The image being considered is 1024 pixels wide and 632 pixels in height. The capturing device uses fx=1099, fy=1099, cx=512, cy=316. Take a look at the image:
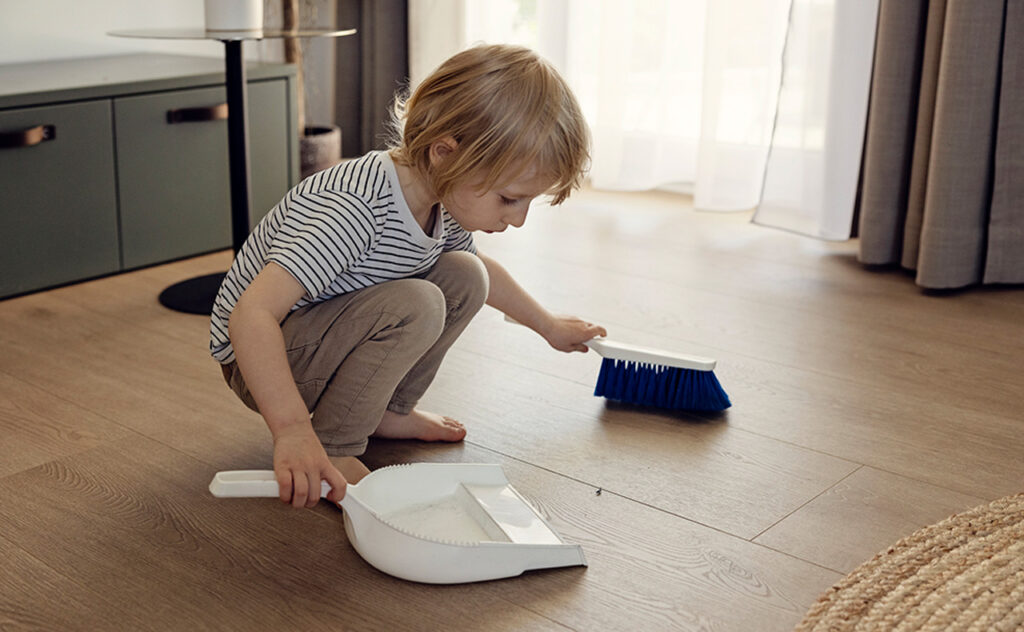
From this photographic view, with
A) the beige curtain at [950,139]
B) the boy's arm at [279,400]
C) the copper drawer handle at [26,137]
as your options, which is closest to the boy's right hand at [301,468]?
the boy's arm at [279,400]

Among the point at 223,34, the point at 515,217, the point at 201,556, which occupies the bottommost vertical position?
the point at 201,556

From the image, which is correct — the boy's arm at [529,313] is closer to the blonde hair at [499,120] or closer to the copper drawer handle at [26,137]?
the blonde hair at [499,120]

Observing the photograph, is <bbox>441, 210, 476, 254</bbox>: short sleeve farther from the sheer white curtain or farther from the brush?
the sheer white curtain

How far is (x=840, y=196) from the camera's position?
2.04 m

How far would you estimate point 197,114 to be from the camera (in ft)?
6.30

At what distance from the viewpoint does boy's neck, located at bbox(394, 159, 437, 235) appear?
109 centimetres

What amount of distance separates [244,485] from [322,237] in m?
0.25

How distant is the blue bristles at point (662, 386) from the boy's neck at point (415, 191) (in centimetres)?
34

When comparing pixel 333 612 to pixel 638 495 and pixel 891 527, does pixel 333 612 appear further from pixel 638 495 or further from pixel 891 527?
pixel 891 527

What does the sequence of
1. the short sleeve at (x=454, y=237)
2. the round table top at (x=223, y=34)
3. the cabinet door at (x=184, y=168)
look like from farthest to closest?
the cabinet door at (x=184, y=168) < the round table top at (x=223, y=34) < the short sleeve at (x=454, y=237)

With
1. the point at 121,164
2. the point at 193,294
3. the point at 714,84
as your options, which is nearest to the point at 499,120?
the point at 193,294

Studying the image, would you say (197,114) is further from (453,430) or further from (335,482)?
(335,482)

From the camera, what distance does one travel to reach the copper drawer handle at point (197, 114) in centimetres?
190

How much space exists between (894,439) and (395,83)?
1.89m
